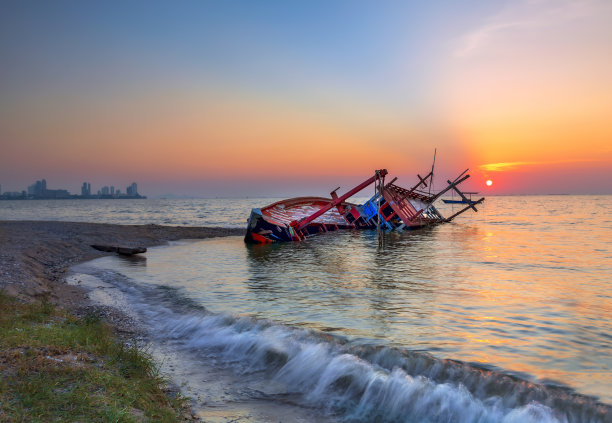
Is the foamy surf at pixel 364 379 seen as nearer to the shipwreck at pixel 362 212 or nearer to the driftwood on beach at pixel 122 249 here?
the driftwood on beach at pixel 122 249

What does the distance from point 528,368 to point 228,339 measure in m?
6.00

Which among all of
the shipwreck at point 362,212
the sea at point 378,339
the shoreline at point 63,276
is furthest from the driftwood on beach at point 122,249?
the shipwreck at point 362,212

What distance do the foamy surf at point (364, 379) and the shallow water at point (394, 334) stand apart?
0.9 inches

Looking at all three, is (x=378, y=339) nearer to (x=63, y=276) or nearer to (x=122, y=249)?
(x=63, y=276)

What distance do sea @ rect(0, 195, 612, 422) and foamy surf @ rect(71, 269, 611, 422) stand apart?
0.08 ft

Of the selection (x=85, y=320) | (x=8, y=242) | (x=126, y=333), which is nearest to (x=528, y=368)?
(x=126, y=333)

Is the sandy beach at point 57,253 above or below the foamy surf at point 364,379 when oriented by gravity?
above

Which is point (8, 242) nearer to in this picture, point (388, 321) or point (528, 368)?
point (388, 321)

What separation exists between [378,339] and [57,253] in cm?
1920

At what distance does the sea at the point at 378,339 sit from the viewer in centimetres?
584

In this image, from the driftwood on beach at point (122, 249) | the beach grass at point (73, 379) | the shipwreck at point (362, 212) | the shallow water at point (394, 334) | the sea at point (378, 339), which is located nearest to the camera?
the beach grass at point (73, 379)

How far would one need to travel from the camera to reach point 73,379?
4793 millimetres

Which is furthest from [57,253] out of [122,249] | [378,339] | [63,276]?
[378,339]

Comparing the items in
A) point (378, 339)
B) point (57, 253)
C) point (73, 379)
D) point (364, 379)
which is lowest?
point (364, 379)
